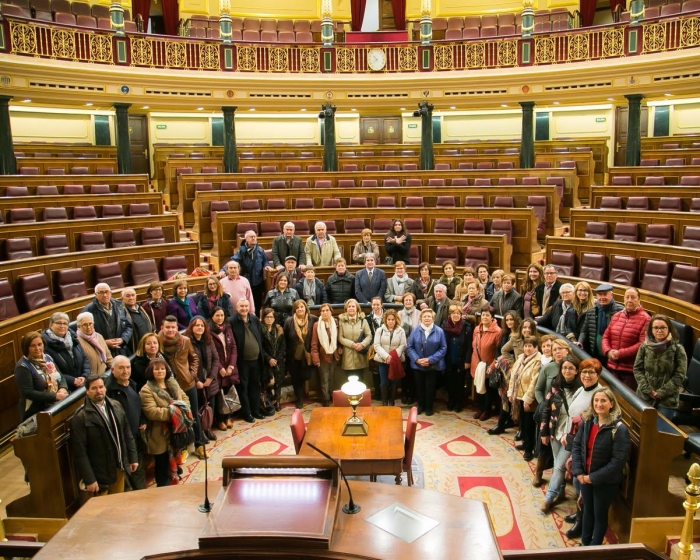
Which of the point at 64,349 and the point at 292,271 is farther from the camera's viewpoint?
the point at 292,271

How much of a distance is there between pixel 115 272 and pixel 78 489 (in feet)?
11.9

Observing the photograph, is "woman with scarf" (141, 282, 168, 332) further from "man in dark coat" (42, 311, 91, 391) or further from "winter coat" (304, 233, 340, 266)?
"winter coat" (304, 233, 340, 266)

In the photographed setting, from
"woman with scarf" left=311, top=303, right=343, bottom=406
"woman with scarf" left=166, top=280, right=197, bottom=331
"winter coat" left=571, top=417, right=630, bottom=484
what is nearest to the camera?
"winter coat" left=571, top=417, right=630, bottom=484

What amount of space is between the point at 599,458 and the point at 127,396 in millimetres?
2879

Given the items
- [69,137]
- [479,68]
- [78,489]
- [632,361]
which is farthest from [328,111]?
[78,489]

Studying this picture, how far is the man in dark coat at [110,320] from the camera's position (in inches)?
203

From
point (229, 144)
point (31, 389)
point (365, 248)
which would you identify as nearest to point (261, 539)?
point (31, 389)

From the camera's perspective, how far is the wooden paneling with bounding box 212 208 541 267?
8.66 meters

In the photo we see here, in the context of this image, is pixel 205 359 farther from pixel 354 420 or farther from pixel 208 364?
pixel 354 420

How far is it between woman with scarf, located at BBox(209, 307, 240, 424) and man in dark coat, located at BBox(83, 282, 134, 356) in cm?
71

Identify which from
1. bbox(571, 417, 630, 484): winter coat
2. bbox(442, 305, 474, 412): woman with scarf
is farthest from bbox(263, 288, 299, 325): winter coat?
bbox(571, 417, 630, 484): winter coat

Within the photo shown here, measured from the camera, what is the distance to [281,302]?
6453mm

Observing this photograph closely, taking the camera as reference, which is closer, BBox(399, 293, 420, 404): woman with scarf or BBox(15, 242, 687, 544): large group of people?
BBox(15, 242, 687, 544): large group of people

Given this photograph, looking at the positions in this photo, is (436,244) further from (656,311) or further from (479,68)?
(479,68)
